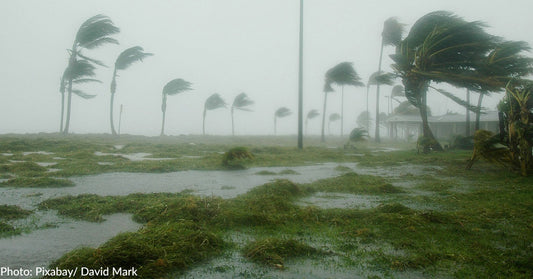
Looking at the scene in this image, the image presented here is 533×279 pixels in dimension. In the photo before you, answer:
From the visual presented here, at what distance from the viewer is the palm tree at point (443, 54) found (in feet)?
44.1

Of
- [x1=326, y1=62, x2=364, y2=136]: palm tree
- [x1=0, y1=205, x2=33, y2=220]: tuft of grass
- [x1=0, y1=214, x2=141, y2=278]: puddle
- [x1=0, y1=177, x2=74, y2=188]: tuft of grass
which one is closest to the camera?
[x1=0, y1=214, x2=141, y2=278]: puddle

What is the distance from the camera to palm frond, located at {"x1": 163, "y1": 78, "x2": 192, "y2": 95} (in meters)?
37.8

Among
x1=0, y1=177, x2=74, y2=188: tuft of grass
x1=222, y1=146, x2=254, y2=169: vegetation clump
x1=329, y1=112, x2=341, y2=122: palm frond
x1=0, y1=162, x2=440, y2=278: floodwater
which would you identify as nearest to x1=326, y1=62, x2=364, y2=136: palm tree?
x1=222, y1=146, x2=254, y2=169: vegetation clump

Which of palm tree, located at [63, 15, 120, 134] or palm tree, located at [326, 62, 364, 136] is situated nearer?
palm tree, located at [63, 15, 120, 134]

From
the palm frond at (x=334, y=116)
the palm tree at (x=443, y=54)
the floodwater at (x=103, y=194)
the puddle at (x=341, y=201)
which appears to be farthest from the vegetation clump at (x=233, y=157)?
the palm frond at (x=334, y=116)

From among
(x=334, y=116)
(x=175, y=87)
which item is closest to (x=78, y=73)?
(x=175, y=87)

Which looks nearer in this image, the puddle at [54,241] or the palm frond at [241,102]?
the puddle at [54,241]

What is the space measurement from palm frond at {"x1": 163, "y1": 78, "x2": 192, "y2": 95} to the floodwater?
31.1 meters

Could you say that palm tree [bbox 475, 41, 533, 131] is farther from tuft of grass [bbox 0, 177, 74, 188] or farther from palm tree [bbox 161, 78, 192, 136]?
palm tree [bbox 161, 78, 192, 136]

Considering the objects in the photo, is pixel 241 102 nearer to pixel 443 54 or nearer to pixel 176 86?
pixel 176 86

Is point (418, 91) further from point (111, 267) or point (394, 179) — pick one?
point (111, 267)

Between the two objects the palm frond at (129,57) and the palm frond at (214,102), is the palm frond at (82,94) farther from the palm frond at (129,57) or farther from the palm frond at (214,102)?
the palm frond at (214,102)

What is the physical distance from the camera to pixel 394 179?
8.02 metres

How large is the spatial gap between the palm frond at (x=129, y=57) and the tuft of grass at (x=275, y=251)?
94.1ft
